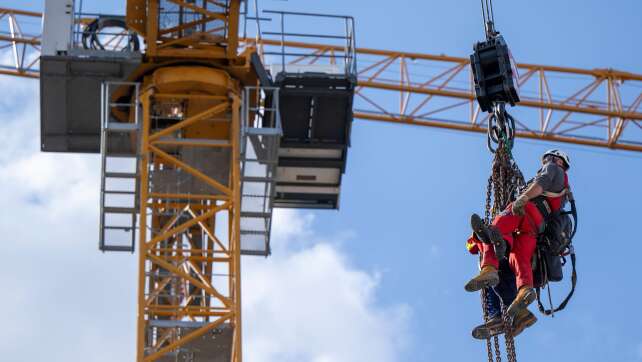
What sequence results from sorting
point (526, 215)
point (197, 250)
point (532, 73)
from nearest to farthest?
1. point (526, 215)
2. point (197, 250)
3. point (532, 73)

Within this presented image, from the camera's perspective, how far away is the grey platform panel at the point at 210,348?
109 ft

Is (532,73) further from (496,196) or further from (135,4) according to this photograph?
(496,196)

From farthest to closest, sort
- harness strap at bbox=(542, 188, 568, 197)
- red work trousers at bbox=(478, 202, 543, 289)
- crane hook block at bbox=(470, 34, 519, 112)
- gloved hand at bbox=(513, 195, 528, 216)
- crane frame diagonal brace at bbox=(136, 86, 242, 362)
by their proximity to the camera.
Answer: crane frame diagonal brace at bbox=(136, 86, 242, 362), crane hook block at bbox=(470, 34, 519, 112), harness strap at bbox=(542, 188, 568, 197), red work trousers at bbox=(478, 202, 543, 289), gloved hand at bbox=(513, 195, 528, 216)

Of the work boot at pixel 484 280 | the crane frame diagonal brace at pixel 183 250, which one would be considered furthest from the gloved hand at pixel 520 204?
the crane frame diagonal brace at pixel 183 250

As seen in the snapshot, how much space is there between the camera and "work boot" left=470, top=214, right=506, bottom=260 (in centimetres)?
2284

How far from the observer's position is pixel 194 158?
117ft

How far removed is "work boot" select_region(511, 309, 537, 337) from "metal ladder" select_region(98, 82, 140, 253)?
41.5ft

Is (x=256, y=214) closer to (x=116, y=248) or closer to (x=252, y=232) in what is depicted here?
(x=252, y=232)

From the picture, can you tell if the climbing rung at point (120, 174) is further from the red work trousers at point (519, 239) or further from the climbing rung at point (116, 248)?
the red work trousers at point (519, 239)

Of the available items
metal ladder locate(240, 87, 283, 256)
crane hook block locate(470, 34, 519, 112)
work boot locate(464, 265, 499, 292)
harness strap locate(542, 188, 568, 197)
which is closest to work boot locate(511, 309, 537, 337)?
work boot locate(464, 265, 499, 292)

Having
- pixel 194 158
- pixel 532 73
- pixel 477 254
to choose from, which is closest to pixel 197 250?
pixel 194 158

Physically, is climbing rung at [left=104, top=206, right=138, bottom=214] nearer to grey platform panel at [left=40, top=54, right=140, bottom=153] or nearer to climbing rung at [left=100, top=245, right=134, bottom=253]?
climbing rung at [left=100, top=245, right=134, bottom=253]

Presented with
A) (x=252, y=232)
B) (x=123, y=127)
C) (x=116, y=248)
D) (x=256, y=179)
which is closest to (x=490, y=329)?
(x=256, y=179)

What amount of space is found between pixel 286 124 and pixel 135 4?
12.9ft
